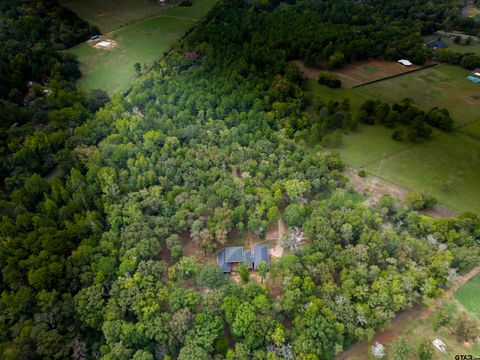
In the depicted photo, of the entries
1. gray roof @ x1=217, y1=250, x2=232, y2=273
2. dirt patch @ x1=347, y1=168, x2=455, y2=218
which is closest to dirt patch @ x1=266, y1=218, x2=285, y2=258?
gray roof @ x1=217, y1=250, x2=232, y2=273

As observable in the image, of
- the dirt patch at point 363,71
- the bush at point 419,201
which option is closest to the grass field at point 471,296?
the bush at point 419,201

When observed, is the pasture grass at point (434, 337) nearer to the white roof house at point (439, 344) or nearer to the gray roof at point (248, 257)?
the white roof house at point (439, 344)

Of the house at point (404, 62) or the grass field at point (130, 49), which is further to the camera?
the house at point (404, 62)

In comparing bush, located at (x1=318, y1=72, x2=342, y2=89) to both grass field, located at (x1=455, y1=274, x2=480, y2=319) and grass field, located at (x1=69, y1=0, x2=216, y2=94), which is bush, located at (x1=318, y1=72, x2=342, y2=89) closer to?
grass field, located at (x1=69, y1=0, x2=216, y2=94)

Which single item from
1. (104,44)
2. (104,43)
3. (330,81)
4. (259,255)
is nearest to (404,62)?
(330,81)

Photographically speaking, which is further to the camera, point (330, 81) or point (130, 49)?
point (130, 49)

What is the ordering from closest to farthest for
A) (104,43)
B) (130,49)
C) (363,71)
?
(363,71), (130,49), (104,43)

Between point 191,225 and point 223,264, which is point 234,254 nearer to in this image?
point 223,264
